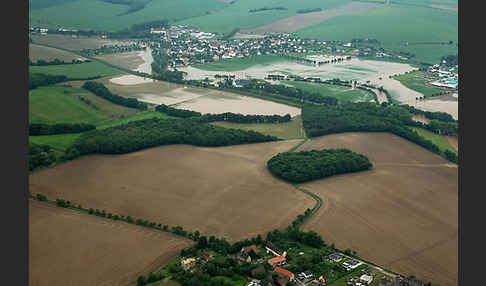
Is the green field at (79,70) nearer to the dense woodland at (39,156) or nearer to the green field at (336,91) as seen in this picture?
the green field at (336,91)

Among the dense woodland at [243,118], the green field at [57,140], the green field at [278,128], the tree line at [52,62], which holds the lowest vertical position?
the green field at [57,140]

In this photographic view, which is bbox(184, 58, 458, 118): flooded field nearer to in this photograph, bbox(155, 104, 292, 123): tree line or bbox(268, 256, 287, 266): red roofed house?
bbox(155, 104, 292, 123): tree line

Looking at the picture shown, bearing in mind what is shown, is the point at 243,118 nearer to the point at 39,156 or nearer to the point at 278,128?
the point at 278,128

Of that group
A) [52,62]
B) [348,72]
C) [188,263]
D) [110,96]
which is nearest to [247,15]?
[348,72]

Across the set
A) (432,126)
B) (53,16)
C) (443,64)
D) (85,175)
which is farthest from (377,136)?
(53,16)

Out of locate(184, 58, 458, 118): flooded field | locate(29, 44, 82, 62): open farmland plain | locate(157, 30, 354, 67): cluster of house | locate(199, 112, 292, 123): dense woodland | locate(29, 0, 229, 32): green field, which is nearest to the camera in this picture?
locate(199, 112, 292, 123): dense woodland

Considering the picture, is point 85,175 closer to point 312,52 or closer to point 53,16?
point 312,52

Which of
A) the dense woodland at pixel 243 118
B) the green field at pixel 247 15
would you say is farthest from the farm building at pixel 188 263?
the green field at pixel 247 15

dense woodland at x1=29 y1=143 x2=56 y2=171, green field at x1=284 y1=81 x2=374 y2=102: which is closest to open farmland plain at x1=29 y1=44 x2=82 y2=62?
green field at x1=284 y1=81 x2=374 y2=102
